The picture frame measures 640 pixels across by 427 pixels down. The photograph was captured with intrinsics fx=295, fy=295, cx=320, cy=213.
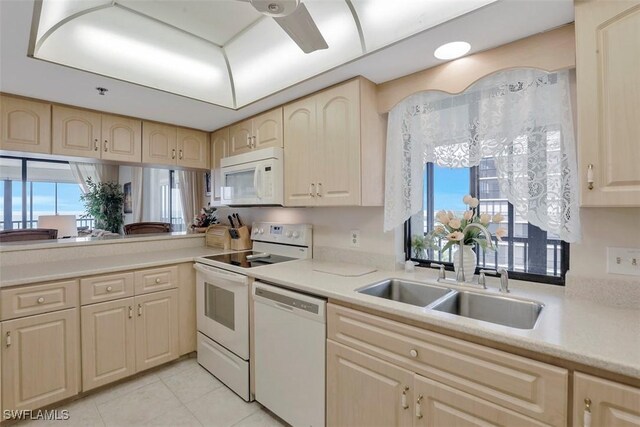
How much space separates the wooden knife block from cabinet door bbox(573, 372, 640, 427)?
2.51 metres

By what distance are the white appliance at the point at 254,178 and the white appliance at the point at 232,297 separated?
1.10ft

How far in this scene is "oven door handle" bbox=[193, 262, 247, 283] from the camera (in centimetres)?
200

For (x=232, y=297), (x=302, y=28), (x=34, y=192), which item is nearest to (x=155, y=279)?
(x=232, y=297)

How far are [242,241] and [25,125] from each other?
1.80 meters

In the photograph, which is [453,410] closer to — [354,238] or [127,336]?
[354,238]

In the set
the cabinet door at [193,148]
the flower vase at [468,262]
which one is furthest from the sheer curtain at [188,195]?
the flower vase at [468,262]

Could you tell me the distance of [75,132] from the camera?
7.67 ft

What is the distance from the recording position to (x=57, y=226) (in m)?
4.28

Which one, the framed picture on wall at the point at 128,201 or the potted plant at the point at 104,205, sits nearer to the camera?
the potted plant at the point at 104,205

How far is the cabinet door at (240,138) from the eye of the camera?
266 centimetres

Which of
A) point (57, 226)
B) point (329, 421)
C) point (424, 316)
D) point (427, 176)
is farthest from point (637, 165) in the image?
point (57, 226)

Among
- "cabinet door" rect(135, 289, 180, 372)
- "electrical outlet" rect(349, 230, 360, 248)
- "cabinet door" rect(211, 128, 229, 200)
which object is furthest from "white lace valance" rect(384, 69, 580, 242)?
"cabinet door" rect(135, 289, 180, 372)

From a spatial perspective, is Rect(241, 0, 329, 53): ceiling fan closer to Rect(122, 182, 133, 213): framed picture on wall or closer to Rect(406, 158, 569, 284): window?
Rect(406, 158, 569, 284): window

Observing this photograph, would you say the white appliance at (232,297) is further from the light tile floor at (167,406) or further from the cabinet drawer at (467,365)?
the cabinet drawer at (467,365)
